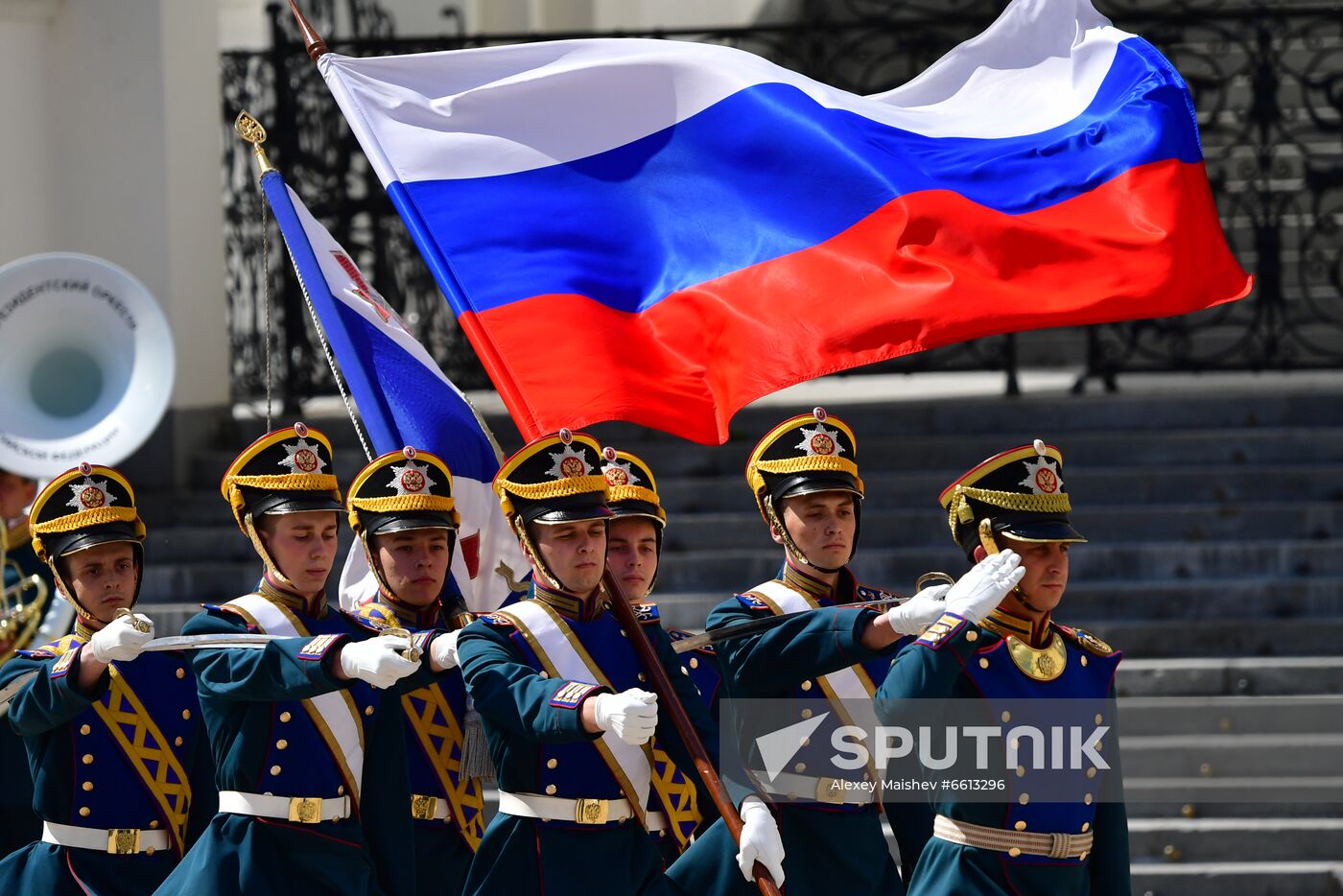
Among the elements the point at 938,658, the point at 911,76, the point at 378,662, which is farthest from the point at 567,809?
the point at 911,76

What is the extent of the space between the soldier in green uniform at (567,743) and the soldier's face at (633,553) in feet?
3.07

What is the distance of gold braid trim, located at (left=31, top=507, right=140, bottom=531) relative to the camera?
265 inches

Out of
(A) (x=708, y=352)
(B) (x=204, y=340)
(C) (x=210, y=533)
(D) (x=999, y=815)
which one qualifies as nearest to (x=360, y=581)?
(A) (x=708, y=352)

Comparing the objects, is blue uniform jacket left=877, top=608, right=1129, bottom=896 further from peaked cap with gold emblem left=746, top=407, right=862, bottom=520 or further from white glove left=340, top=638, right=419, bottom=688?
white glove left=340, top=638, right=419, bottom=688

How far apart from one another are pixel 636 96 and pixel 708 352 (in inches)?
41.8

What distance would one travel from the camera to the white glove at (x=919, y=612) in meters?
5.69

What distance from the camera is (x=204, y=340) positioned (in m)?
13.0

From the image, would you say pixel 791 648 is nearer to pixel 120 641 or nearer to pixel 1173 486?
pixel 120 641

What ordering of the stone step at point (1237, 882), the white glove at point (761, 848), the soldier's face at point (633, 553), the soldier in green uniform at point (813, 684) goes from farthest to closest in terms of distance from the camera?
1. the stone step at point (1237, 882)
2. the soldier's face at point (633, 553)
3. the soldier in green uniform at point (813, 684)
4. the white glove at point (761, 848)

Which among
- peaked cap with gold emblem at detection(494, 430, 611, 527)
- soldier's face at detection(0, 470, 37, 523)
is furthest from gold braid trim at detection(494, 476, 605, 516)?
soldier's face at detection(0, 470, 37, 523)

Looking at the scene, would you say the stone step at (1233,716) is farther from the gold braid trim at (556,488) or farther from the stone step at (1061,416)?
the gold braid trim at (556,488)

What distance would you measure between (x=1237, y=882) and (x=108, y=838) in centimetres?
466

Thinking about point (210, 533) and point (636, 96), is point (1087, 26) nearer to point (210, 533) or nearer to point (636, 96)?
point (636, 96)

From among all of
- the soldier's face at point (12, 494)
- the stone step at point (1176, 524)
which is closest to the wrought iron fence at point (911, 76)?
the stone step at point (1176, 524)
